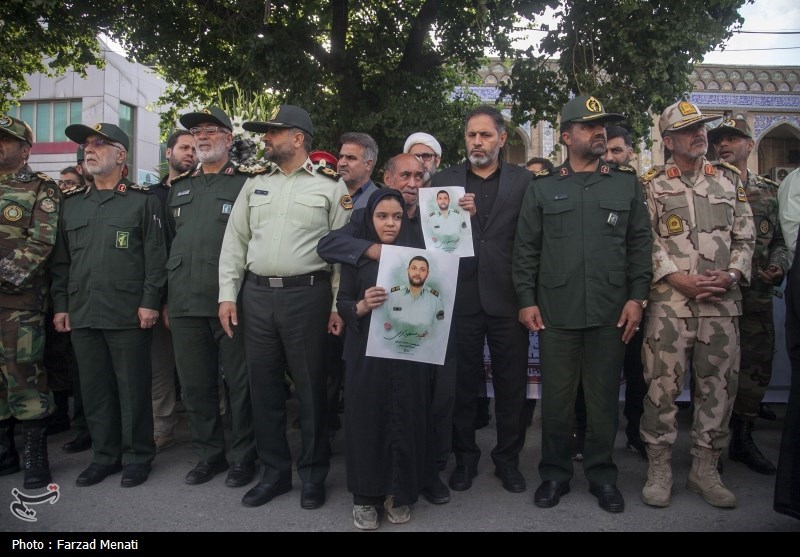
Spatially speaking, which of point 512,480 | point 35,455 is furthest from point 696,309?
point 35,455

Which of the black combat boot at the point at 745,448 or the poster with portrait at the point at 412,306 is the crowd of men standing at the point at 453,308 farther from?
the poster with portrait at the point at 412,306

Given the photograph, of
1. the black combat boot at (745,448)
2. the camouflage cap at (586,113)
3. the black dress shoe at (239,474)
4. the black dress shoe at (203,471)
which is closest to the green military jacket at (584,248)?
the camouflage cap at (586,113)

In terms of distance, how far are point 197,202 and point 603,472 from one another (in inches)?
128

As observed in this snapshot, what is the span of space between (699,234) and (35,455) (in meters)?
4.63

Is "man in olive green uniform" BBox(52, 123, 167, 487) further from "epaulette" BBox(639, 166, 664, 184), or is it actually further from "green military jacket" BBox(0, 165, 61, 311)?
"epaulette" BBox(639, 166, 664, 184)

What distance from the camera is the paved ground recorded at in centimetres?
367

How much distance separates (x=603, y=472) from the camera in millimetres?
4023

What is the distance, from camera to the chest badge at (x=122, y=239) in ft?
14.9

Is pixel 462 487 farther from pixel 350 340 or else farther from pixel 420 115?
pixel 420 115

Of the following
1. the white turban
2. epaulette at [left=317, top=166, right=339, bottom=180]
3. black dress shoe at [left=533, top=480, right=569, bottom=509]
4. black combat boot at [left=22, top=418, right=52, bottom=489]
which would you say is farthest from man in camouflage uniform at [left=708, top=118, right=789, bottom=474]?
black combat boot at [left=22, top=418, right=52, bottom=489]

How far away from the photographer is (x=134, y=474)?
175 inches

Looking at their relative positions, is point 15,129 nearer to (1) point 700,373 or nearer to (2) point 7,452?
(2) point 7,452

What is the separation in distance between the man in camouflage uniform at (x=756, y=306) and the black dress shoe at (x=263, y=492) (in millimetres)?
3324

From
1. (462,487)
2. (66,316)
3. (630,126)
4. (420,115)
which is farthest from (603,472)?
(420,115)
